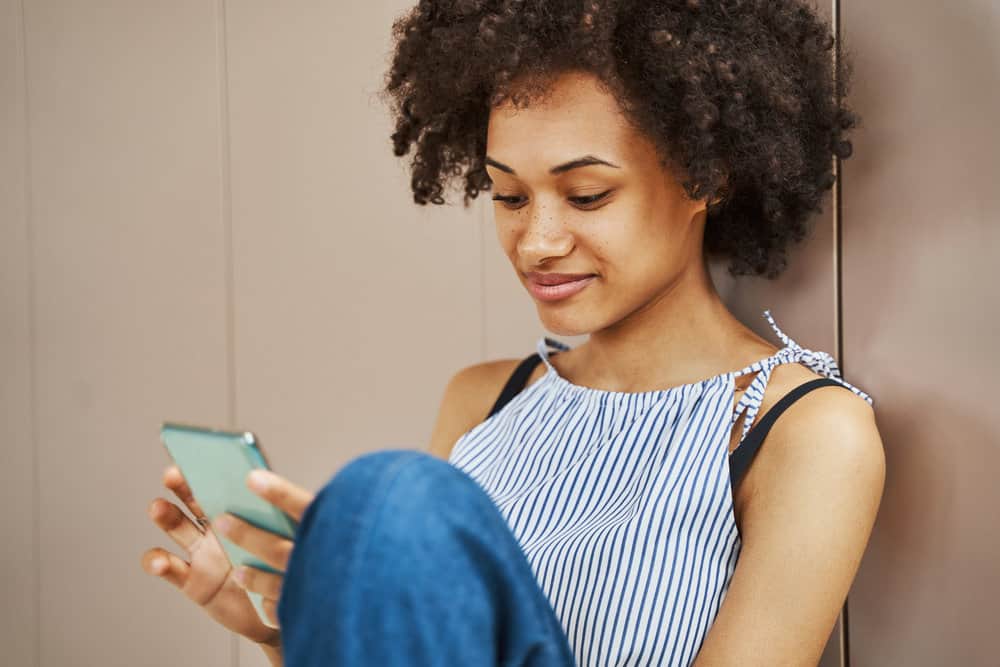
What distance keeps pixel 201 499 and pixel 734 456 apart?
0.53m

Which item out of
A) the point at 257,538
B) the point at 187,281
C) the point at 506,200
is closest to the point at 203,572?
the point at 257,538

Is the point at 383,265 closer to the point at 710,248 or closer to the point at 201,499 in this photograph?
the point at 710,248

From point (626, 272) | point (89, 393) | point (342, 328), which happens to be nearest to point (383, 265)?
point (342, 328)

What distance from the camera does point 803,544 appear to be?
3.10ft

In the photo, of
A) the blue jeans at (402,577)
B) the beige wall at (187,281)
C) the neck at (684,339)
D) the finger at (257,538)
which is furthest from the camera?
the beige wall at (187,281)

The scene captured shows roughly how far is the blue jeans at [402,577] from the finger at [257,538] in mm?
102

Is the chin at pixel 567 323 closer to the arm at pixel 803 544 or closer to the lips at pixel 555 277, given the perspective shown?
the lips at pixel 555 277

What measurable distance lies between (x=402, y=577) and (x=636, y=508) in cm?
45

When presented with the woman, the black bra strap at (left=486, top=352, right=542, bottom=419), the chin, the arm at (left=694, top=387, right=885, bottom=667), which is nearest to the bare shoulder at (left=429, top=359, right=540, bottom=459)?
the black bra strap at (left=486, top=352, right=542, bottom=419)

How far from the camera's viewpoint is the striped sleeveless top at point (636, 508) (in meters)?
1.01

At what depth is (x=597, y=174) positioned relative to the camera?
3.44 ft

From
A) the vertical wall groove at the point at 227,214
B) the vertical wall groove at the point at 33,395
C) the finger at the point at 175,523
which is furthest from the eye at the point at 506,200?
the vertical wall groove at the point at 33,395

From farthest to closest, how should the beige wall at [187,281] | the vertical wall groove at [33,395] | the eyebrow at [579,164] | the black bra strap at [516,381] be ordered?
the vertical wall groove at [33,395] < the beige wall at [187,281] < the black bra strap at [516,381] < the eyebrow at [579,164]

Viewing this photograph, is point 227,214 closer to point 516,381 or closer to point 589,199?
point 516,381
